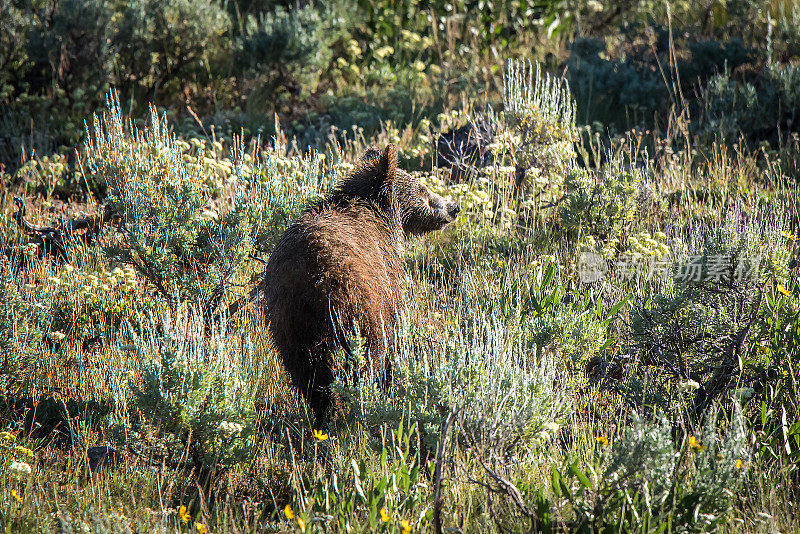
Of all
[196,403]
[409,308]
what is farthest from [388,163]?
[196,403]

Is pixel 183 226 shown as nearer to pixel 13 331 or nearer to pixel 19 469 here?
pixel 13 331

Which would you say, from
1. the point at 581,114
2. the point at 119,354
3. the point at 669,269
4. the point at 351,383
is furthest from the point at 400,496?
the point at 581,114

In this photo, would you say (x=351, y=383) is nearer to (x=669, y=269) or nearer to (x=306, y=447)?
(x=306, y=447)

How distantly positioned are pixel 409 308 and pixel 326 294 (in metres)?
1.15

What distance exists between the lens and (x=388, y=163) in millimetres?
5266

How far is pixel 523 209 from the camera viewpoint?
296 inches

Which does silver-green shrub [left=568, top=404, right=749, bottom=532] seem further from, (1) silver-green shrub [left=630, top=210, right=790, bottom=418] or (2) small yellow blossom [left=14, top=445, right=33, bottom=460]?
(2) small yellow blossom [left=14, top=445, right=33, bottom=460]

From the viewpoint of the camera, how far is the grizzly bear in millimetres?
4160

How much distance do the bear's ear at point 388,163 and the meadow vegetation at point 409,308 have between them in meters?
0.83

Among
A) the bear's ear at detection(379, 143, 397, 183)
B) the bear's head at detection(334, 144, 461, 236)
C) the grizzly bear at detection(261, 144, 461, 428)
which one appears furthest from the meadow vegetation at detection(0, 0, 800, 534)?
the bear's ear at detection(379, 143, 397, 183)

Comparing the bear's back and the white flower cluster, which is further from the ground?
the bear's back

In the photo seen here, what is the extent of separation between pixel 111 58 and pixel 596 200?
25.2ft

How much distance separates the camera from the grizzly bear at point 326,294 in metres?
4.16

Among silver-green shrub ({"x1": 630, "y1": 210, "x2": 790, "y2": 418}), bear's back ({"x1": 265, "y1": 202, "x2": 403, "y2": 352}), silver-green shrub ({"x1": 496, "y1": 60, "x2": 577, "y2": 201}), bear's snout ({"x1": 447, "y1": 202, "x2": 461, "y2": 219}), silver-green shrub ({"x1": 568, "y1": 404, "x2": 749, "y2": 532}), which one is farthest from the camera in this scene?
silver-green shrub ({"x1": 496, "y1": 60, "x2": 577, "y2": 201})
